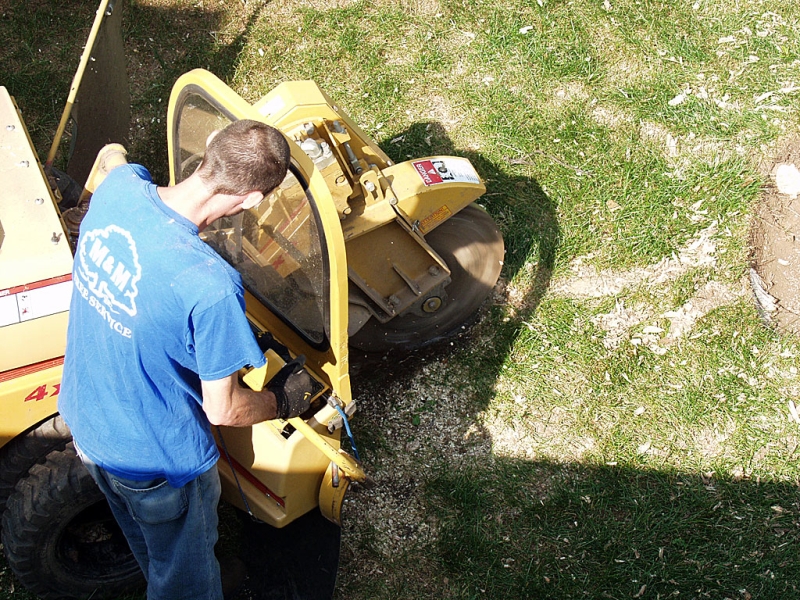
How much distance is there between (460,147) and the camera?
17.0 ft

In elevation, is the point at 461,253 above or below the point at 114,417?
below

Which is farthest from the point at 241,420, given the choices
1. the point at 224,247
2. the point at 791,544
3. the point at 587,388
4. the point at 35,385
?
the point at 791,544

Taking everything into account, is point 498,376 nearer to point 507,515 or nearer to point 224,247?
point 507,515

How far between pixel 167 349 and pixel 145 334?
9 cm

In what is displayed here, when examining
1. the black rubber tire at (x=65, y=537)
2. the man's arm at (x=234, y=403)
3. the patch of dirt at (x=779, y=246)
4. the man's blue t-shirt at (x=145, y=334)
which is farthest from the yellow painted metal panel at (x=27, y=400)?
the patch of dirt at (x=779, y=246)

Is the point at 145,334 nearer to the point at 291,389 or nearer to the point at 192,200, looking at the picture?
the point at 192,200

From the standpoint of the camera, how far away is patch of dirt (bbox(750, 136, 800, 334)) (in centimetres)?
450

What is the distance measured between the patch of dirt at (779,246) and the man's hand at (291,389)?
2.89 metres

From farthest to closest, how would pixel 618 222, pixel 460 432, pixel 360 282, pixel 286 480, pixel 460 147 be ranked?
pixel 460 147, pixel 618 222, pixel 460 432, pixel 360 282, pixel 286 480

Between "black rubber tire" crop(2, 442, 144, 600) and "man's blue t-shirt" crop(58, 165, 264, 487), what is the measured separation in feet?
Answer: 1.79

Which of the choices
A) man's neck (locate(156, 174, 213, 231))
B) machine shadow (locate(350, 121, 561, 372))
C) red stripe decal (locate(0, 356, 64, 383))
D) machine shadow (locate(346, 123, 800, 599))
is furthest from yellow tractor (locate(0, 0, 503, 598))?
machine shadow (locate(346, 123, 800, 599))

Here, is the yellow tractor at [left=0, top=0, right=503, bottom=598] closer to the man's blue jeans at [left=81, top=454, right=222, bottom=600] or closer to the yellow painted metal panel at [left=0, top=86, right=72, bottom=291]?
the yellow painted metal panel at [left=0, top=86, right=72, bottom=291]

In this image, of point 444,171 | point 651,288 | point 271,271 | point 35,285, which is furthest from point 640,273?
point 35,285

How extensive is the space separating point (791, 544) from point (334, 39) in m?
4.30
